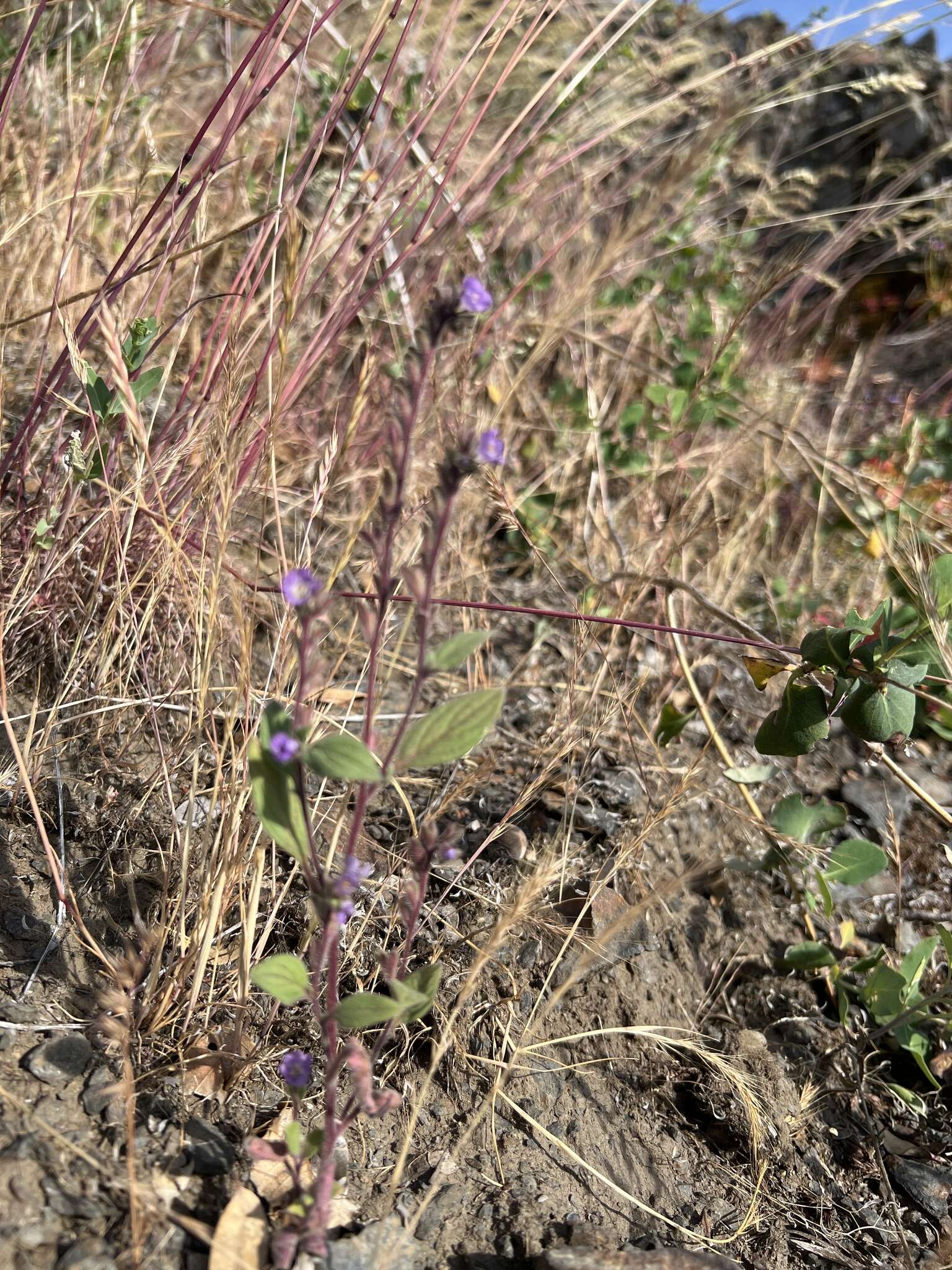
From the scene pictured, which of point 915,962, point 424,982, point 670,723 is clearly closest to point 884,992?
point 915,962

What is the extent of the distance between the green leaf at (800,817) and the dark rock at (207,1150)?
920 mm

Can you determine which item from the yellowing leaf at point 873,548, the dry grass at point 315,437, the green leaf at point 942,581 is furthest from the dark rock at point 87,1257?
the yellowing leaf at point 873,548

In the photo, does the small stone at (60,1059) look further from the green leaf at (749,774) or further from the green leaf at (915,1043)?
the green leaf at (915,1043)

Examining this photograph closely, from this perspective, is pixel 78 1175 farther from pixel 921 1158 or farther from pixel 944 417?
pixel 944 417

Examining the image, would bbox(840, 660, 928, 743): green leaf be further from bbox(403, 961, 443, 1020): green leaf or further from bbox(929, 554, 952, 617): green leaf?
bbox(403, 961, 443, 1020): green leaf

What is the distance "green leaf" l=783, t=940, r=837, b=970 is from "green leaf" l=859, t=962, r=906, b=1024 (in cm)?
7

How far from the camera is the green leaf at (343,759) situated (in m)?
0.79

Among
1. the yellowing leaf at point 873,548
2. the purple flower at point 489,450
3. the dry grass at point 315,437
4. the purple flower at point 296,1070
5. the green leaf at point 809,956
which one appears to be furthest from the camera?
the yellowing leaf at point 873,548

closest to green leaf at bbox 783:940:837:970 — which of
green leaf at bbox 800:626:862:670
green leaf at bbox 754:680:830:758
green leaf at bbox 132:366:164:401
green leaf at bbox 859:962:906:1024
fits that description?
green leaf at bbox 859:962:906:1024

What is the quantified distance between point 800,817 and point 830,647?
348 millimetres

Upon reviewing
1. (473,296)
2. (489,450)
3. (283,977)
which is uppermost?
(473,296)

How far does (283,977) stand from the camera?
88cm

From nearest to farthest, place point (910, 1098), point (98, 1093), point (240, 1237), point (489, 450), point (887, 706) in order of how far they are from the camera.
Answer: point (489, 450) → point (240, 1237) → point (98, 1093) → point (887, 706) → point (910, 1098)

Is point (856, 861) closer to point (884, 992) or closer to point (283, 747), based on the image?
point (884, 992)
